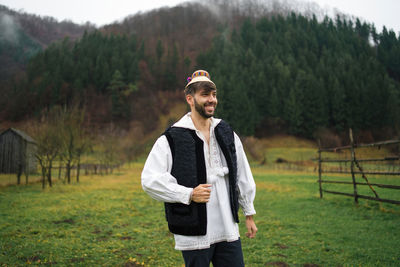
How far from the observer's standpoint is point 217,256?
207 cm

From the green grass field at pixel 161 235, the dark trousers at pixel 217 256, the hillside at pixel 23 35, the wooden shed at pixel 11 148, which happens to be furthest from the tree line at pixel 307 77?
the hillside at pixel 23 35

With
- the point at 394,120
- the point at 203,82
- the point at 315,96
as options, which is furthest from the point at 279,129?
the point at 203,82

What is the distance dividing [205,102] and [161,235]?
5.13 meters

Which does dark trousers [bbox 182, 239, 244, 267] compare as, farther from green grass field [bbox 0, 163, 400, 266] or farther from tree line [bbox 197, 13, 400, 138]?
tree line [bbox 197, 13, 400, 138]

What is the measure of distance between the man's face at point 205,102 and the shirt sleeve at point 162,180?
0.45 m

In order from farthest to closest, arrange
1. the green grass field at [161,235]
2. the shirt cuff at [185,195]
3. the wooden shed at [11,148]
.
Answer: the wooden shed at [11,148] < the green grass field at [161,235] < the shirt cuff at [185,195]

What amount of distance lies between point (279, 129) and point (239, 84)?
50.1ft

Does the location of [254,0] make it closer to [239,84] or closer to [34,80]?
[239,84]

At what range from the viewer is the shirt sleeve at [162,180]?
5.97 ft

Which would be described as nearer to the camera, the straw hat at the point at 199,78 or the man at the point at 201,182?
the man at the point at 201,182

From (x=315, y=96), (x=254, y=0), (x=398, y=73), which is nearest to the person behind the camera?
(x=315, y=96)

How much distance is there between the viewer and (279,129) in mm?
60219

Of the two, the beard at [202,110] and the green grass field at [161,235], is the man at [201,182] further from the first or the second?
the green grass field at [161,235]

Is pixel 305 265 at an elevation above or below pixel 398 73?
below
